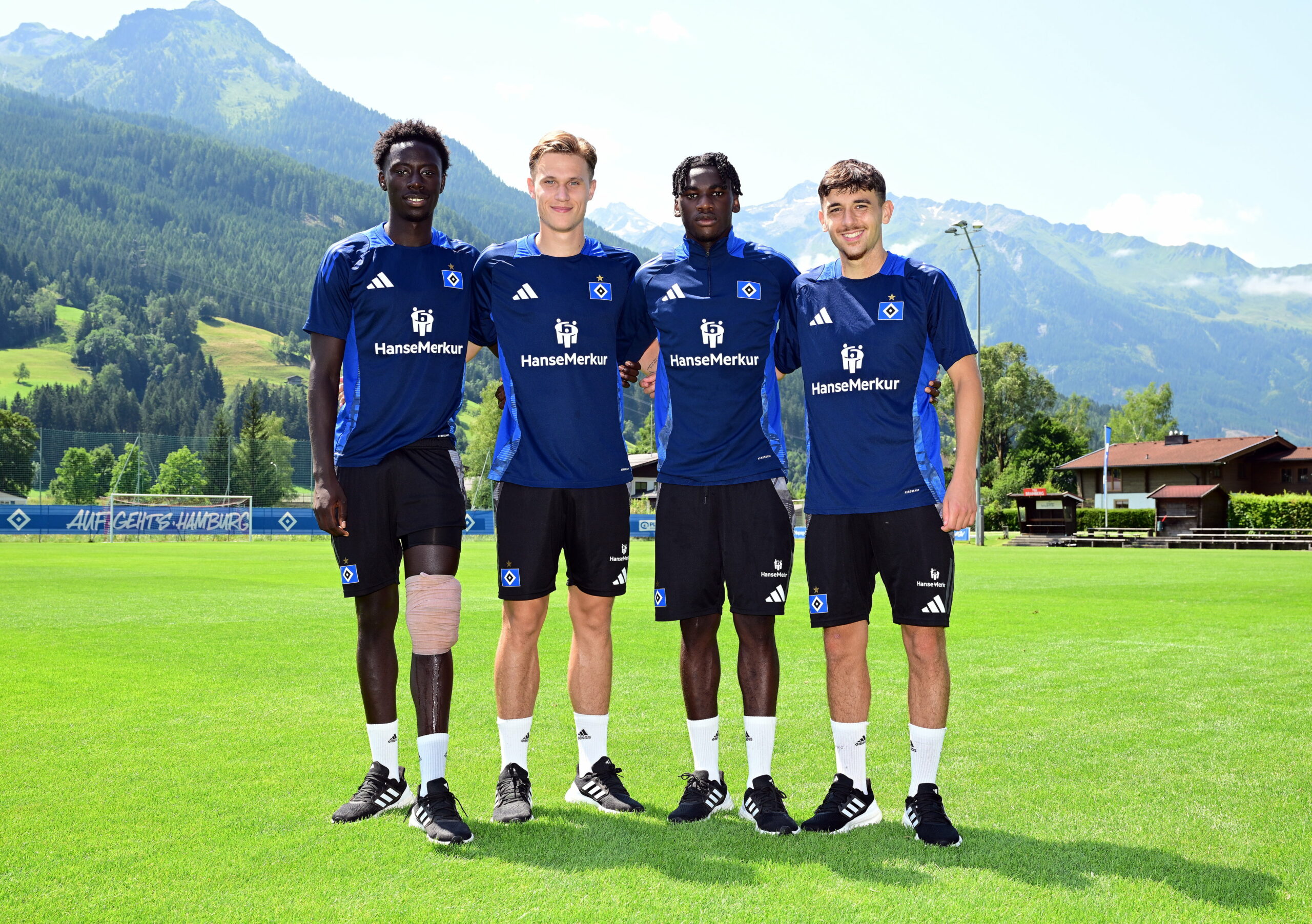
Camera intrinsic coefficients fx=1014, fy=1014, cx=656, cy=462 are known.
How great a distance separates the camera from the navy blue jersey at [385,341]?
4.36m

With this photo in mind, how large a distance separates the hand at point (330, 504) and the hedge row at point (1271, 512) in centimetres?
5011

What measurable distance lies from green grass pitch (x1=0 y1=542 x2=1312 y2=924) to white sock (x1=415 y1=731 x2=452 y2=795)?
207 millimetres

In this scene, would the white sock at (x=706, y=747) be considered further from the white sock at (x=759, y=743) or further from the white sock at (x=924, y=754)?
the white sock at (x=924, y=754)

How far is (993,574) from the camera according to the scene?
22.1 metres

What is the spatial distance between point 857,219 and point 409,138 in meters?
2.03

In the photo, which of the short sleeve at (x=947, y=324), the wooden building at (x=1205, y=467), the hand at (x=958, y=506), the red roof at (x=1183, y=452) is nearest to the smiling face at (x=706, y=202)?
the short sleeve at (x=947, y=324)

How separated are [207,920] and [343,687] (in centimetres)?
451

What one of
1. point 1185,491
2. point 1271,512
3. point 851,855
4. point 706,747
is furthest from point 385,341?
point 1185,491

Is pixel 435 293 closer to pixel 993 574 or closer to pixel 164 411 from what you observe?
pixel 993 574

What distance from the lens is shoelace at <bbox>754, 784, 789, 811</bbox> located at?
402 cm

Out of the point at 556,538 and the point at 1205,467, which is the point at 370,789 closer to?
the point at 556,538

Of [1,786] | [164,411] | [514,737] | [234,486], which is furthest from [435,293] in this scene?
[164,411]

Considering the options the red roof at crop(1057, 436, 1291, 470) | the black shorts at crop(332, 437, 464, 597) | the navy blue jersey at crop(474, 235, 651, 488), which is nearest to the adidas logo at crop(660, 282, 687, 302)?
the navy blue jersey at crop(474, 235, 651, 488)

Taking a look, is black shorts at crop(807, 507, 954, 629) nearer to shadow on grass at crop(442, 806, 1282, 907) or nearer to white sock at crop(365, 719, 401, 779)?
shadow on grass at crop(442, 806, 1282, 907)
